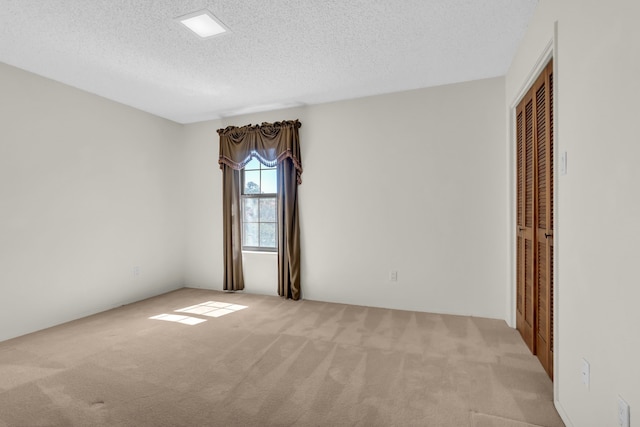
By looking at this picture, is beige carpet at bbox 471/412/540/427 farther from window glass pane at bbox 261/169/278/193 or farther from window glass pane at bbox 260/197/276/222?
window glass pane at bbox 261/169/278/193

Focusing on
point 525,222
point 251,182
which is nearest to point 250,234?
point 251,182

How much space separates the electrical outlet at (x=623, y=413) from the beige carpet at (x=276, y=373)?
0.69 metres

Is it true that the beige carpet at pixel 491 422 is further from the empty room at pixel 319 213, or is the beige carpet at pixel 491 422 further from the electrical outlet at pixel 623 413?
the electrical outlet at pixel 623 413

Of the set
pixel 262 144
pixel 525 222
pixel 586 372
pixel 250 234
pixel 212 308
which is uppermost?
pixel 262 144

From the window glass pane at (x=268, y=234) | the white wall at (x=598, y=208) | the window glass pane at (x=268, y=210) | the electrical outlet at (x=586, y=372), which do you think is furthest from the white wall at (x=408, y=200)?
the electrical outlet at (x=586, y=372)

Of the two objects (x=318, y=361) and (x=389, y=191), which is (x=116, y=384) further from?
(x=389, y=191)

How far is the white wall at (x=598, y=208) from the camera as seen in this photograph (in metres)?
1.12

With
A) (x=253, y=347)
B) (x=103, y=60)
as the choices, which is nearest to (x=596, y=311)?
(x=253, y=347)

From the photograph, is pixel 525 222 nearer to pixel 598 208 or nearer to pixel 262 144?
pixel 598 208

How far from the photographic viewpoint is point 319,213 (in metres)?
4.17

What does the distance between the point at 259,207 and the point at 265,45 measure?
96.4 inches

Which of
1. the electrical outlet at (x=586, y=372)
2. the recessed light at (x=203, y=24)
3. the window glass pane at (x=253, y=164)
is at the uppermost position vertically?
the recessed light at (x=203, y=24)

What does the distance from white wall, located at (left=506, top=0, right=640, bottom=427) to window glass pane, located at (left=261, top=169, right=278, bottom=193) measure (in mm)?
3447

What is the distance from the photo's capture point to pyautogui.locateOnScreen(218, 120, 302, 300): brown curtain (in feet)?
13.8
